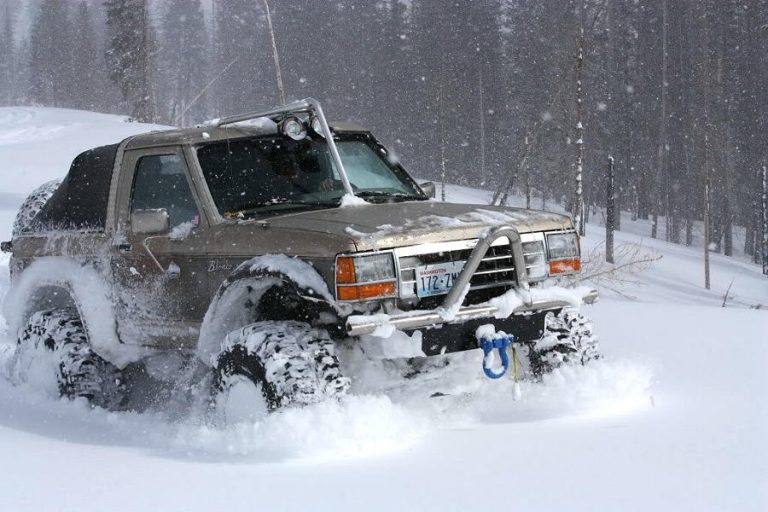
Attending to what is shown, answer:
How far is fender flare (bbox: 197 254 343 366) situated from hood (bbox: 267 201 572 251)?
0.24m

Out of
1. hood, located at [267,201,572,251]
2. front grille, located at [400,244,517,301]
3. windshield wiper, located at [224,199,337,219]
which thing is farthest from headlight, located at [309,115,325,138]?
front grille, located at [400,244,517,301]

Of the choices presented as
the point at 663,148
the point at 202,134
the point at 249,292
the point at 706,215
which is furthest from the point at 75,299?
the point at 663,148

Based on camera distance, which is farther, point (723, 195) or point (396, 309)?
point (723, 195)

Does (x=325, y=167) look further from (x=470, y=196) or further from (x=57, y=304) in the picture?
(x=470, y=196)

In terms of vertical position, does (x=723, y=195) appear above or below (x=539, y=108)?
below

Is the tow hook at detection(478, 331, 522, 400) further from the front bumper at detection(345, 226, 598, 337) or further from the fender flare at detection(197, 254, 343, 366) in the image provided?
the fender flare at detection(197, 254, 343, 366)

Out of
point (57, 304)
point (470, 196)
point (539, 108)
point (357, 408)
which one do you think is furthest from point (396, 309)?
point (539, 108)

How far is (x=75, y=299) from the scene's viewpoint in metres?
6.01

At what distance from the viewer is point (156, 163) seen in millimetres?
5797

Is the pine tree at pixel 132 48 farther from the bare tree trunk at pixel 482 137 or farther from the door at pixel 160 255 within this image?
the door at pixel 160 255

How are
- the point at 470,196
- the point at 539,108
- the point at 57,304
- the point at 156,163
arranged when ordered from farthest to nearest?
1. the point at 539,108
2. the point at 470,196
3. the point at 57,304
4. the point at 156,163

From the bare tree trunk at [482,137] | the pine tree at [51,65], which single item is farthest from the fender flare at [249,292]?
the pine tree at [51,65]

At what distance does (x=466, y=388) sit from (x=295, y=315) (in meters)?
1.09

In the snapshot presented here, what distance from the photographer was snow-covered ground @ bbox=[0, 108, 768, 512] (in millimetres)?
3535
